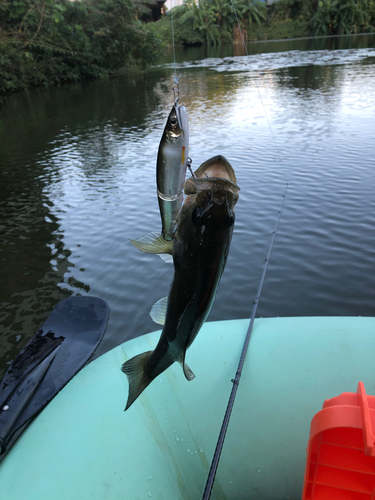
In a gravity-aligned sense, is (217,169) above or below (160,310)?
above

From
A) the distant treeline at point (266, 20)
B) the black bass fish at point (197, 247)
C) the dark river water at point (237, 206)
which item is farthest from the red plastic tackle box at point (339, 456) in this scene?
the distant treeline at point (266, 20)

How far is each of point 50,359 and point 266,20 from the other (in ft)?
244

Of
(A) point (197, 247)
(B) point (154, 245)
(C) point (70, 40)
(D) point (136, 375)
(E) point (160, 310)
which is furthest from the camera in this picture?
(C) point (70, 40)

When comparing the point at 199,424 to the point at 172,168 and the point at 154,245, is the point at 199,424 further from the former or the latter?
the point at 172,168

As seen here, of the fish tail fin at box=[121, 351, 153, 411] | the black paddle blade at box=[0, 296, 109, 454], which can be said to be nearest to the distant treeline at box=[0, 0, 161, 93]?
the black paddle blade at box=[0, 296, 109, 454]

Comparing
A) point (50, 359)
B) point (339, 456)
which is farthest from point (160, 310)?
point (50, 359)

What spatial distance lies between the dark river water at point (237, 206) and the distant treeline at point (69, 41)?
39.4ft

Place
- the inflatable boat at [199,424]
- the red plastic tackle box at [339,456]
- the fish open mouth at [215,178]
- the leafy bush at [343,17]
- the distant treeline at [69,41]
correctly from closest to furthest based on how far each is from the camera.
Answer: the fish open mouth at [215,178]
the red plastic tackle box at [339,456]
the inflatable boat at [199,424]
the distant treeline at [69,41]
the leafy bush at [343,17]

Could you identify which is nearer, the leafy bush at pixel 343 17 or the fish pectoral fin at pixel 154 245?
the fish pectoral fin at pixel 154 245

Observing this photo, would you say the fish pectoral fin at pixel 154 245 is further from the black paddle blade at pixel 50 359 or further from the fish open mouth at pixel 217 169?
the black paddle blade at pixel 50 359

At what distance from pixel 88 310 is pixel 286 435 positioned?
364 centimetres

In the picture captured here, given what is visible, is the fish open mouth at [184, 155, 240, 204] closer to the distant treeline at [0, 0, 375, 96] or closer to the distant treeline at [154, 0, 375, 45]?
the distant treeline at [0, 0, 375, 96]

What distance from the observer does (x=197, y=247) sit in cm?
142

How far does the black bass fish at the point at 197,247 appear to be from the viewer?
131 centimetres
